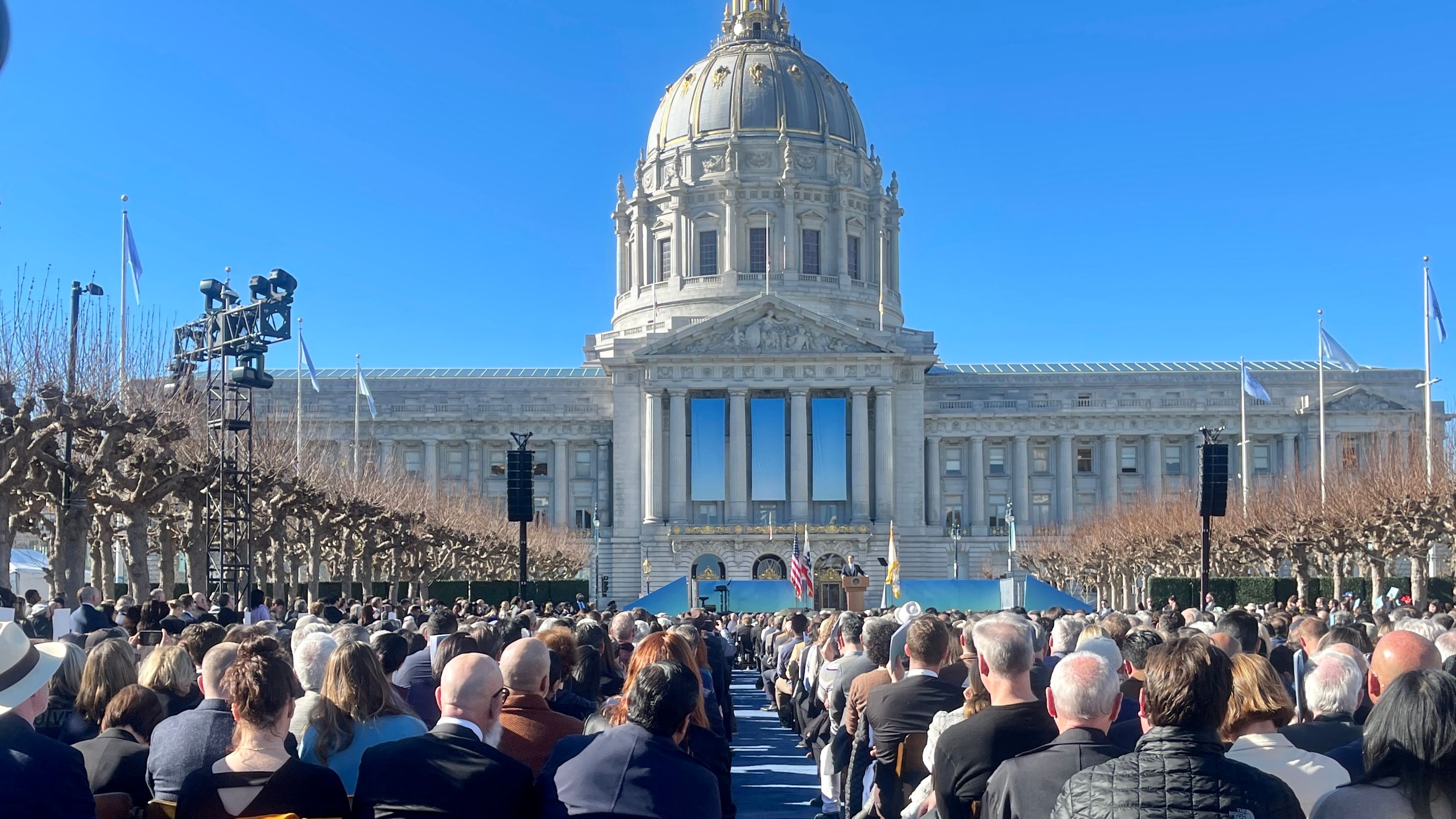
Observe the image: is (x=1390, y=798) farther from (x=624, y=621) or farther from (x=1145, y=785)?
(x=624, y=621)

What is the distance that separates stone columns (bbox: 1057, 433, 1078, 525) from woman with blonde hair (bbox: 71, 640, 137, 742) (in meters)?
101

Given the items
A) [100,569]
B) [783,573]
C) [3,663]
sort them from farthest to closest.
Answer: [783,573], [100,569], [3,663]

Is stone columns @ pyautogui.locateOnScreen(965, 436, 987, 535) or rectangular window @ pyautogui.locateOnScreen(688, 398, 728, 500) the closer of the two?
rectangular window @ pyautogui.locateOnScreen(688, 398, 728, 500)

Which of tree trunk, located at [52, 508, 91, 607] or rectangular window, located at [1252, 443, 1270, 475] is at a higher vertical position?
rectangular window, located at [1252, 443, 1270, 475]

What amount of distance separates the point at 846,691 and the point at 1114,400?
98436 millimetres

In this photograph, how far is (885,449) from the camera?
99.8 m

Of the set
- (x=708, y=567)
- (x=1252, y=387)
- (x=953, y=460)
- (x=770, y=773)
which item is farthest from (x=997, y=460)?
(x=770, y=773)

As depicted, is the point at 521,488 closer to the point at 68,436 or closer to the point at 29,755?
the point at 68,436

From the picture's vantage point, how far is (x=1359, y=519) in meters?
52.5

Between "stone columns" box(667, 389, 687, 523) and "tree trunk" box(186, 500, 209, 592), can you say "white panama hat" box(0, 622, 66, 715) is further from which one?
"stone columns" box(667, 389, 687, 523)

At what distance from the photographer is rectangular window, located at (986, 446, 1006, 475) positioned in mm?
107750

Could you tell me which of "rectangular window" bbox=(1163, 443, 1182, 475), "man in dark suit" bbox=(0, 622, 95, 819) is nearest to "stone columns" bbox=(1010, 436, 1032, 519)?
"rectangular window" bbox=(1163, 443, 1182, 475)

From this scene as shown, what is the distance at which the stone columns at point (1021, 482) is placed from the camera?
106625 millimetres

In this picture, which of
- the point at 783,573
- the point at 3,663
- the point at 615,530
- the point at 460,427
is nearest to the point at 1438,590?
the point at 783,573
